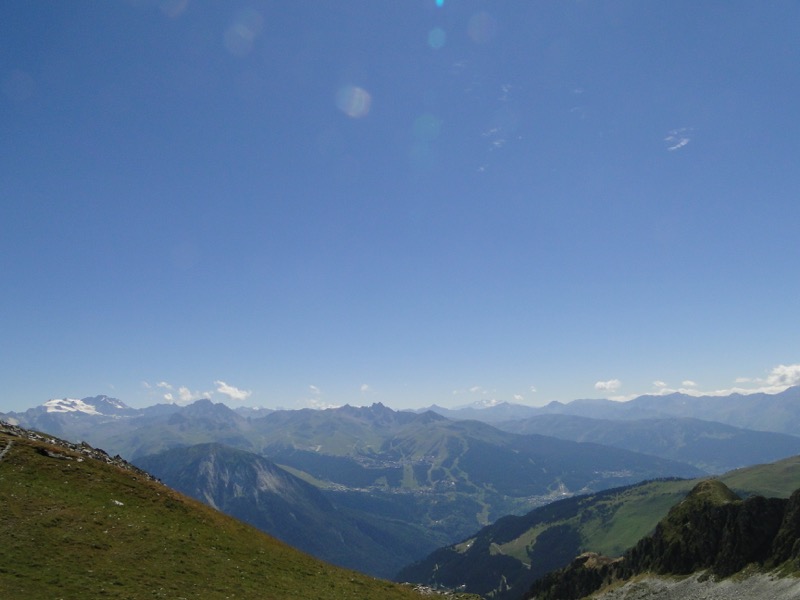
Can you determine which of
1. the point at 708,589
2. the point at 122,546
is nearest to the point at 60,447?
the point at 122,546

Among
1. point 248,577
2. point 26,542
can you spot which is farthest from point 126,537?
point 248,577

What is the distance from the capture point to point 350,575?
191 ft

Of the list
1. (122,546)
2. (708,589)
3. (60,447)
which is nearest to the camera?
(122,546)

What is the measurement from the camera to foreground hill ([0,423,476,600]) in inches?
1394

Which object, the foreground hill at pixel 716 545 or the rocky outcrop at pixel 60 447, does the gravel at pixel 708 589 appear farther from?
the rocky outcrop at pixel 60 447

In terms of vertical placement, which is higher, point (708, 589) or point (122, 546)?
point (122, 546)

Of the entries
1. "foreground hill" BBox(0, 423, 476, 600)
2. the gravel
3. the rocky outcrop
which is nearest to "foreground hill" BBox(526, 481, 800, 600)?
the gravel

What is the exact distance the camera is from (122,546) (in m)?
41.3

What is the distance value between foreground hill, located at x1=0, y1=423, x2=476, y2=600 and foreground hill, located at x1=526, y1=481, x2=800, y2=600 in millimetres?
47061

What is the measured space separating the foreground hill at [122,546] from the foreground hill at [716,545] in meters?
47.1

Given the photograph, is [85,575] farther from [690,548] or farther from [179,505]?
[690,548]

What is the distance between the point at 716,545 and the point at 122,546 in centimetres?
8322

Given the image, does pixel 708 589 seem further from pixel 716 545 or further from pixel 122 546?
pixel 122 546

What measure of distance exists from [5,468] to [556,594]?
11662cm
